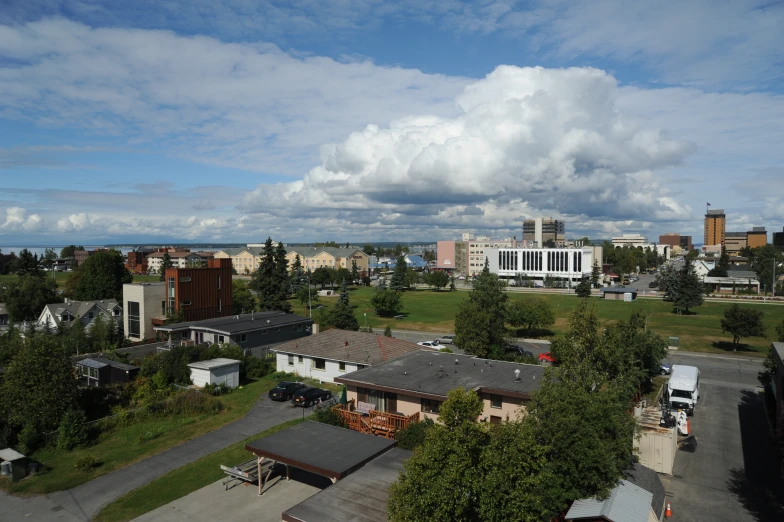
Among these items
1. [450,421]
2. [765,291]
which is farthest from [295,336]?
[765,291]

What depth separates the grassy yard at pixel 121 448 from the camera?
2017 centimetres

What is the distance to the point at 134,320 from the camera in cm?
5072

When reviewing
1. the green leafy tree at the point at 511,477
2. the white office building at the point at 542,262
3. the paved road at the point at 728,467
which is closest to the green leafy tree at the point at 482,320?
the paved road at the point at 728,467

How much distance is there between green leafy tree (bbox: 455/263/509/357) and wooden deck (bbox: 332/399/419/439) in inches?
608

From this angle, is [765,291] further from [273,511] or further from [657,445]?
[273,511]

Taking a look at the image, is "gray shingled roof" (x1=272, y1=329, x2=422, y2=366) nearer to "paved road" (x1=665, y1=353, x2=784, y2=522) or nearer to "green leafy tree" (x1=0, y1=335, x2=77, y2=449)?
"green leafy tree" (x1=0, y1=335, x2=77, y2=449)

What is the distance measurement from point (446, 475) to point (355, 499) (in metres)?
5.20

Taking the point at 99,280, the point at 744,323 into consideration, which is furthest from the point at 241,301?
the point at 744,323

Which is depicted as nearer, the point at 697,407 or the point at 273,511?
the point at 273,511

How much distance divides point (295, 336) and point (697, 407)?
109 feet

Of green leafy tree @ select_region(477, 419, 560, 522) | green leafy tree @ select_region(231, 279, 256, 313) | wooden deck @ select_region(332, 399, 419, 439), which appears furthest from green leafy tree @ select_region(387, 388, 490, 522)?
green leafy tree @ select_region(231, 279, 256, 313)

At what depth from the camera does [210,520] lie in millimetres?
16641

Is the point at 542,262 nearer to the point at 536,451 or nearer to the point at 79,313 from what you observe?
the point at 79,313

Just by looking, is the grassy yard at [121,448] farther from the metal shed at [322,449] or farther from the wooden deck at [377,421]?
A: the wooden deck at [377,421]
